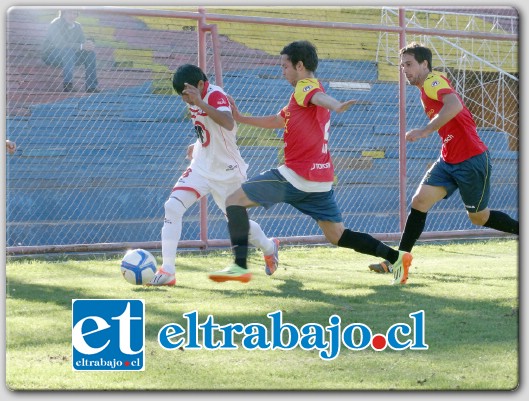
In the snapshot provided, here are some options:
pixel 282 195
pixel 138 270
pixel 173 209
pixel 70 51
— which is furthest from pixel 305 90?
pixel 70 51

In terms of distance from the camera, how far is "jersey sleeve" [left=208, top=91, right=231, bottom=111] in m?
5.54

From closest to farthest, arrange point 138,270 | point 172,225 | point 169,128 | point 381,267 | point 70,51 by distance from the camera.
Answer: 1. point 138,270
2. point 172,225
3. point 381,267
4. point 70,51
5. point 169,128

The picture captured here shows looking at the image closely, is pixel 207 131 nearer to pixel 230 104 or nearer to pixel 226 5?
pixel 230 104

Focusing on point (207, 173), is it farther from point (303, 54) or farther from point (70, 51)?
point (70, 51)

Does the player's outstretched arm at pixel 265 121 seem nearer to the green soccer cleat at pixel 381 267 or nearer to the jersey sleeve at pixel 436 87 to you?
the jersey sleeve at pixel 436 87

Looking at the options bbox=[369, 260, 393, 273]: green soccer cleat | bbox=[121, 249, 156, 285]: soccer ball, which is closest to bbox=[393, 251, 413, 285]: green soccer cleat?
bbox=[369, 260, 393, 273]: green soccer cleat

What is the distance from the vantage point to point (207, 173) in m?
5.84

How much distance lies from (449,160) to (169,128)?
4001mm

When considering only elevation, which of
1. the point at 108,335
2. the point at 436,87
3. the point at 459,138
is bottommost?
the point at 108,335

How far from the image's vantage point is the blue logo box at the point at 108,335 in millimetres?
3590

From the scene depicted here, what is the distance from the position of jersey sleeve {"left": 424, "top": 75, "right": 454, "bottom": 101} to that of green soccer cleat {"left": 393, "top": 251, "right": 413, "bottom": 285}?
949mm

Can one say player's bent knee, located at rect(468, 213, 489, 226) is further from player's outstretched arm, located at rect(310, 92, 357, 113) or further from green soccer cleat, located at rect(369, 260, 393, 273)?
player's outstretched arm, located at rect(310, 92, 357, 113)

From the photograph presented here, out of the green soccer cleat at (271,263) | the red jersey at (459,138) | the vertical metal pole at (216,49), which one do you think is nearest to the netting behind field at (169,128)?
the vertical metal pole at (216,49)

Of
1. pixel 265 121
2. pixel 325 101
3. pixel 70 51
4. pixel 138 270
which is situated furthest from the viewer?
pixel 70 51
